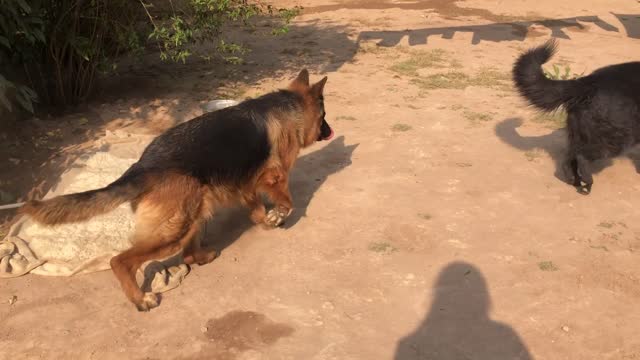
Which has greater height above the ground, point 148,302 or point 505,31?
point 148,302

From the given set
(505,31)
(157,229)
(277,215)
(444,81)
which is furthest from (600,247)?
(505,31)

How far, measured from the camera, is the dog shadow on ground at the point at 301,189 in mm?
5402

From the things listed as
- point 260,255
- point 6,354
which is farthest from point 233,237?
point 6,354

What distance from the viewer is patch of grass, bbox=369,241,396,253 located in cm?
500

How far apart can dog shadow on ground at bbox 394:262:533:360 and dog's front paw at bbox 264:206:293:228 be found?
1633 millimetres

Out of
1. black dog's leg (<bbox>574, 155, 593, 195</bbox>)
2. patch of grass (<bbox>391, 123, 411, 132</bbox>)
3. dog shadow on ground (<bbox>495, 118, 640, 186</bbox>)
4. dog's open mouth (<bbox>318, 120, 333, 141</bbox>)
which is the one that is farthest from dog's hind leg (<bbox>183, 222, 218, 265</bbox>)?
dog shadow on ground (<bbox>495, 118, 640, 186</bbox>)

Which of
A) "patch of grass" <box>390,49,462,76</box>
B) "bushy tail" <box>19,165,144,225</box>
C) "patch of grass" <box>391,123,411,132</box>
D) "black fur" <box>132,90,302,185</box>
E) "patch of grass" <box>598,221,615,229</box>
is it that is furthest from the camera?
"patch of grass" <box>390,49,462,76</box>

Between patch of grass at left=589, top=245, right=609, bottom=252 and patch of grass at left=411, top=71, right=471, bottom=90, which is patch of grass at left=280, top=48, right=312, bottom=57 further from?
patch of grass at left=589, top=245, right=609, bottom=252

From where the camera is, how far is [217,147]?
4527 mm

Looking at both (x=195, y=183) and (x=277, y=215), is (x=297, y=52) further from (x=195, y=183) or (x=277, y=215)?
(x=195, y=183)

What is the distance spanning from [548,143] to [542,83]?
1719mm

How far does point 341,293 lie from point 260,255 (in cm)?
98

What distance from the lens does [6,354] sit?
3738 millimetres

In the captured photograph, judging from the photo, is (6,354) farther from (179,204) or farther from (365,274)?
(365,274)
